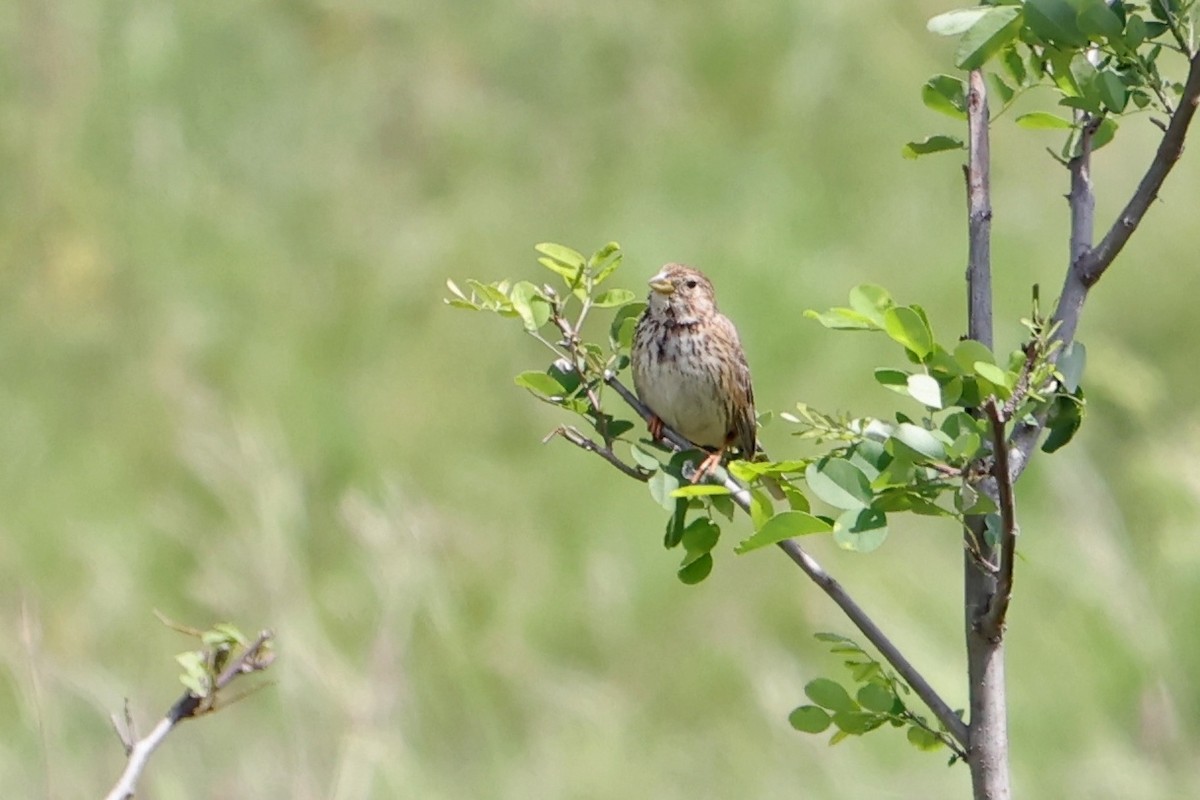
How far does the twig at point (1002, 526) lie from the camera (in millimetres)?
1596

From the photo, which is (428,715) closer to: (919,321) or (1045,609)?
(1045,609)

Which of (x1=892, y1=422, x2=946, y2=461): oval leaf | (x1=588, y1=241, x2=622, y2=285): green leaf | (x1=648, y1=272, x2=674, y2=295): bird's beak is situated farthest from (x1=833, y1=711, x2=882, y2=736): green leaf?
(x1=648, y1=272, x2=674, y2=295): bird's beak

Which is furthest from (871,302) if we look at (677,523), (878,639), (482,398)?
(482,398)

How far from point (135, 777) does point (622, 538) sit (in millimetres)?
5457

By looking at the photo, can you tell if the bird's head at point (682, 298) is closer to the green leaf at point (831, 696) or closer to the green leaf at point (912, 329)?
the green leaf at point (831, 696)

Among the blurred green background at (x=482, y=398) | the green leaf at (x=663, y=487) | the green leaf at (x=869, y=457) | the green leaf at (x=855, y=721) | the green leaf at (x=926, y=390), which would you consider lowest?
the blurred green background at (x=482, y=398)

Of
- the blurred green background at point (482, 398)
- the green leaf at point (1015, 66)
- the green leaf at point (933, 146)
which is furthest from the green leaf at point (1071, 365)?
the blurred green background at point (482, 398)

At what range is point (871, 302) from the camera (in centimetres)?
181

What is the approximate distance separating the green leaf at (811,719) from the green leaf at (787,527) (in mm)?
414

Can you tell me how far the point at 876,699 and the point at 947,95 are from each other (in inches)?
29.3

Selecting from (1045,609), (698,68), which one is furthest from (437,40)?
Result: (1045,609)

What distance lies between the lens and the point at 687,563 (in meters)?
2.18

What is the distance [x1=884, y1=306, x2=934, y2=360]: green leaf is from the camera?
1736 mm

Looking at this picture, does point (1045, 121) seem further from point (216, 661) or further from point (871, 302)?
point (216, 661)
